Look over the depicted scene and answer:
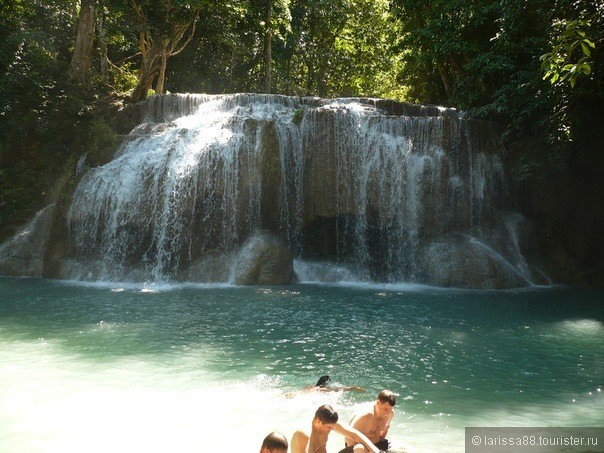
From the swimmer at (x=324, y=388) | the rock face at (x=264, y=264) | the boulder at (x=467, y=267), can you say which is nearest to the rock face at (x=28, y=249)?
the rock face at (x=264, y=264)

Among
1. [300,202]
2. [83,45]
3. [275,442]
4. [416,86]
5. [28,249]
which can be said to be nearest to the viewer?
[275,442]

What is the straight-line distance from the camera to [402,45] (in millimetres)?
22953

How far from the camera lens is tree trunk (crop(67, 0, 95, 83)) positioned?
69.7 feet

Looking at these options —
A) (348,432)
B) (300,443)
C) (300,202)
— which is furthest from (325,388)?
(300,202)

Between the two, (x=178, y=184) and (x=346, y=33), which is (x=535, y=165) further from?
(x=346, y=33)

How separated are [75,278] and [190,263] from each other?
3185 mm

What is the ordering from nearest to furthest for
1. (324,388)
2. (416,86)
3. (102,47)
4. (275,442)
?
(275,442) < (324,388) < (102,47) < (416,86)

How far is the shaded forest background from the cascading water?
142 centimetres

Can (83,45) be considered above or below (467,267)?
above

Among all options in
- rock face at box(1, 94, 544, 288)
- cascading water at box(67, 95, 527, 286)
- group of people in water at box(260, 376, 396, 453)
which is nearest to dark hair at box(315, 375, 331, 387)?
group of people in water at box(260, 376, 396, 453)

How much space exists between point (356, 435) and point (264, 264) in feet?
35.5

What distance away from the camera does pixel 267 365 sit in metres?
8.40

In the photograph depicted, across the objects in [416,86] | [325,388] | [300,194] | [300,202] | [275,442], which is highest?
[416,86]

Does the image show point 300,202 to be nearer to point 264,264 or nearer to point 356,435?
point 264,264
